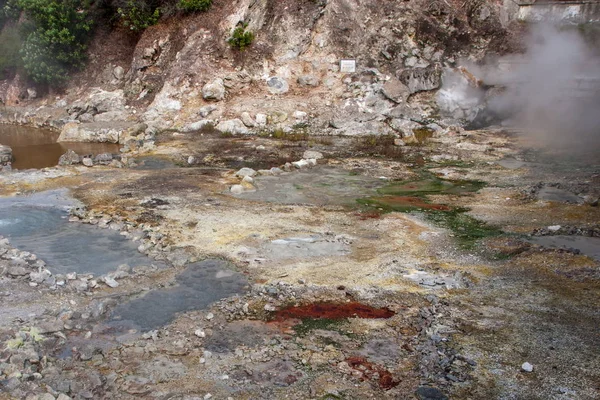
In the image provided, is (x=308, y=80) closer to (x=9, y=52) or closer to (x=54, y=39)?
(x=54, y=39)

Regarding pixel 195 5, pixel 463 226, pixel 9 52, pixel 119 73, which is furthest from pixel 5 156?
pixel 9 52

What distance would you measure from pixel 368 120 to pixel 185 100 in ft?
25.1

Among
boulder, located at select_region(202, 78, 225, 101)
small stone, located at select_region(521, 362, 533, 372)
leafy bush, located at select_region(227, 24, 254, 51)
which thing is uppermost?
leafy bush, located at select_region(227, 24, 254, 51)

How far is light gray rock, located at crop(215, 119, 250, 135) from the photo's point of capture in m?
20.0

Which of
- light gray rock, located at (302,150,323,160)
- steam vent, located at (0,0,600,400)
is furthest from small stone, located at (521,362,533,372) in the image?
light gray rock, located at (302,150,323,160)

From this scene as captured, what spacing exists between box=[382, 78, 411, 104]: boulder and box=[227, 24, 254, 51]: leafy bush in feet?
20.8

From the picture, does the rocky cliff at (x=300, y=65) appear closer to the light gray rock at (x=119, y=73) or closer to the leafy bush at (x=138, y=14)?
the light gray rock at (x=119, y=73)

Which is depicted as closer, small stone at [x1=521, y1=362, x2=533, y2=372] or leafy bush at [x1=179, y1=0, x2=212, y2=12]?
small stone at [x1=521, y1=362, x2=533, y2=372]

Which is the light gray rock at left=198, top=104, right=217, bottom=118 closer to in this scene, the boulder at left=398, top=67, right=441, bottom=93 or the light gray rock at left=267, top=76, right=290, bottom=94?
the light gray rock at left=267, top=76, right=290, bottom=94

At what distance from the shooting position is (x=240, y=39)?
22.9 m

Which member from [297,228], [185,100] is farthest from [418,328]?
[185,100]

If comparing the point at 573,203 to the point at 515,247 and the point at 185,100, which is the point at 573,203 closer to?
the point at 515,247

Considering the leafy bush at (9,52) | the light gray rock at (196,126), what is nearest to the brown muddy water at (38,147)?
the light gray rock at (196,126)

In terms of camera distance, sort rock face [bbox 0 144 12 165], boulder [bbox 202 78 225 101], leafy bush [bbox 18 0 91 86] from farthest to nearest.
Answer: leafy bush [bbox 18 0 91 86]
boulder [bbox 202 78 225 101]
rock face [bbox 0 144 12 165]
